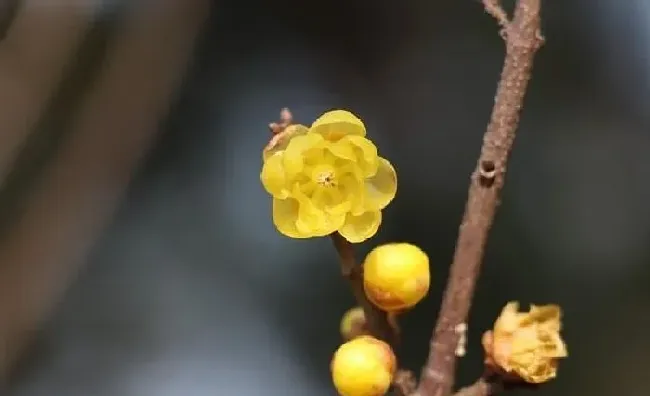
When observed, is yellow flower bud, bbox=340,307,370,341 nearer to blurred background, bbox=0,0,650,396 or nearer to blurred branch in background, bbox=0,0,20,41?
blurred background, bbox=0,0,650,396

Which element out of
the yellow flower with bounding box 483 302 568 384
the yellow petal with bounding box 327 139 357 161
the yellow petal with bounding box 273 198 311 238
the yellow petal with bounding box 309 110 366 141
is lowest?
the yellow flower with bounding box 483 302 568 384

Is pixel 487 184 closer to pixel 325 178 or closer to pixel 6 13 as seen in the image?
pixel 325 178

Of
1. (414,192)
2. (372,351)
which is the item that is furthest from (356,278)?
(414,192)

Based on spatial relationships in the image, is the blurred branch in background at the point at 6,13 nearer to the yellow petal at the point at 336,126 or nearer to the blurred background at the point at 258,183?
the blurred background at the point at 258,183

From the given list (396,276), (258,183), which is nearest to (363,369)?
(396,276)

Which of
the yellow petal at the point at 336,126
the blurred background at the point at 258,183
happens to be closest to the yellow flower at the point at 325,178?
the yellow petal at the point at 336,126

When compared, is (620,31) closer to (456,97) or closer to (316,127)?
(456,97)

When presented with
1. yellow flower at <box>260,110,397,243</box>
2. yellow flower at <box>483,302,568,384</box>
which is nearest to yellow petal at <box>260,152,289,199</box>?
yellow flower at <box>260,110,397,243</box>

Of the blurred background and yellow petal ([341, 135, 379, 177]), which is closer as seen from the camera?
yellow petal ([341, 135, 379, 177])
